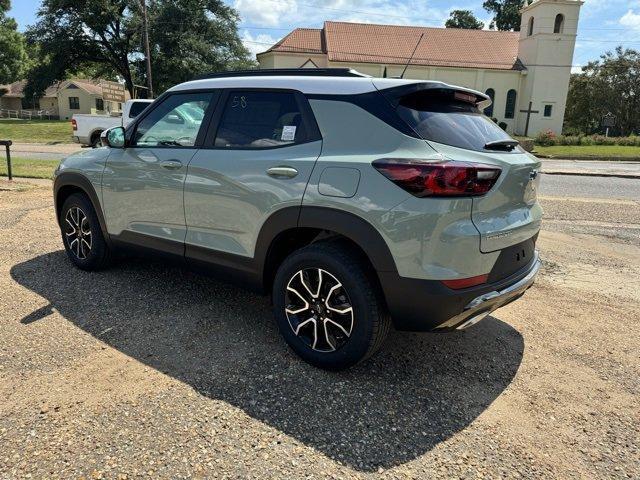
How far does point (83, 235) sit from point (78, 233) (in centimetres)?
9

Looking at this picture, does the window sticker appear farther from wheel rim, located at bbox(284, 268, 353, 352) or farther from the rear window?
wheel rim, located at bbox(284, 268, 353, 352)

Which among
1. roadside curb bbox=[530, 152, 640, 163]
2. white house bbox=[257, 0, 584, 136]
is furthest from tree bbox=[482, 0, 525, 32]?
roadside curb bbox=[530, 152, 640, 163]

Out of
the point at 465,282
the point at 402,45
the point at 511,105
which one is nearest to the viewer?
the point at 465,282

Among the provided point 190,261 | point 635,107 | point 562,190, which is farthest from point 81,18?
point 635,107

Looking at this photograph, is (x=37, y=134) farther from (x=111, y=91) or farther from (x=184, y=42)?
(x=184, y=42)

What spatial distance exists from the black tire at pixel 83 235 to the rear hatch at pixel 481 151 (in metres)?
3.12

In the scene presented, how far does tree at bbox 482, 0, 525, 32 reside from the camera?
72975 millimetres

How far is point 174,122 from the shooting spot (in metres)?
4.08

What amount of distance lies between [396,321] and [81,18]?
46762 millimetres

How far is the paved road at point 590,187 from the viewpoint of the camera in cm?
1184

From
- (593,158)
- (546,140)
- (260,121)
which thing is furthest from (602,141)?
(260,121)

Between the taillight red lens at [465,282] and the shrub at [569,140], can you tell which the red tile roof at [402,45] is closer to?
the shrub at [569,140]

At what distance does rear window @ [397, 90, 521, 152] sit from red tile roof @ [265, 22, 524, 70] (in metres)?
46.1

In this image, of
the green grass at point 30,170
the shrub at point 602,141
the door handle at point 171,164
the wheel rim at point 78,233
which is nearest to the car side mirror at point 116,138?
the door handle at point 171,164
